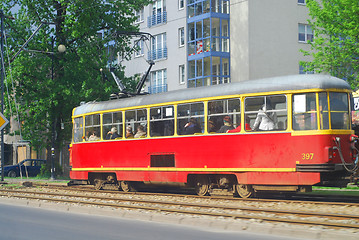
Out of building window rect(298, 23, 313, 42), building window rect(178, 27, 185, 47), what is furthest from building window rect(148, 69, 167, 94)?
building window rect(298, 23, 313, 42)

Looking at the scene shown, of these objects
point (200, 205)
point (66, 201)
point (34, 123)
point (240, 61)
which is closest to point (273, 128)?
point (200, 205)

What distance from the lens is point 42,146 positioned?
35.5 m

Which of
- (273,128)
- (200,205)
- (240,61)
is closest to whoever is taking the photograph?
(200,205)

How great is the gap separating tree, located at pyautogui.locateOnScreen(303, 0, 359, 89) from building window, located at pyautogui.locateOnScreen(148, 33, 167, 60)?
1678 centimetres

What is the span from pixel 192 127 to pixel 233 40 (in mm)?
26654

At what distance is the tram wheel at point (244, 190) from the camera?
52.0 ft

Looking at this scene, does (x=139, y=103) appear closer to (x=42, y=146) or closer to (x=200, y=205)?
(x=200, y=205)

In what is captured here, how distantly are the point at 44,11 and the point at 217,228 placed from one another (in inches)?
1036

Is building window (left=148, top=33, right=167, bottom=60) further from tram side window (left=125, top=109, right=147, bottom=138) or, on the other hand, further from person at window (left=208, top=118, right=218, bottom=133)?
person at window (left=208, top=118, right=218, bottom=133)

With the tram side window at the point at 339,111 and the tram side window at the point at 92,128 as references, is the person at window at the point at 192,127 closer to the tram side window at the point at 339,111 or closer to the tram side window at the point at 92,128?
the tram side window at the point at 339,111

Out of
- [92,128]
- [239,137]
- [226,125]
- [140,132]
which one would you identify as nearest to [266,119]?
[239,137]

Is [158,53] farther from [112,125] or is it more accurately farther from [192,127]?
[192,127]

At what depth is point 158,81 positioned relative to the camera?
158ft

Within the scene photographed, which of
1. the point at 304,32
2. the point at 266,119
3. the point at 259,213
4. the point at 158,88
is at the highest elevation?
the point at 304,32
